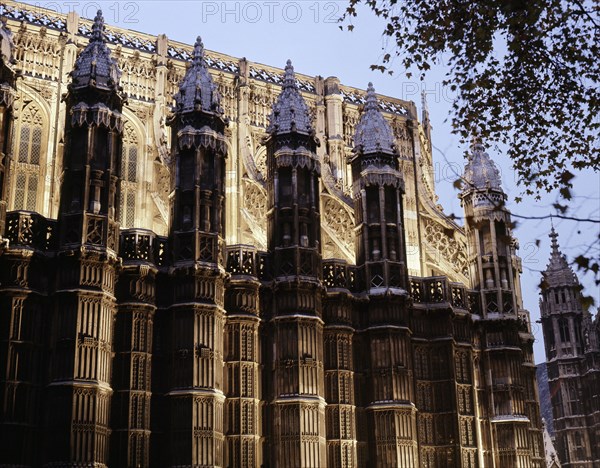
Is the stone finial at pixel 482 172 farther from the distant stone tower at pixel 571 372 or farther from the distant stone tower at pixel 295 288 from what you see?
the distant stone tower at pixel 571 372

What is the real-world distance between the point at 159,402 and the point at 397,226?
8.93 m

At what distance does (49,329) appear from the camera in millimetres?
23953

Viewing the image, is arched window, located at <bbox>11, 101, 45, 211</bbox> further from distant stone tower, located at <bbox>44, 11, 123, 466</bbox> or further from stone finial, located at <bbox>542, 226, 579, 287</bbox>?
stone finial, located at <bbox>542, 226, 579, 287</bbox>

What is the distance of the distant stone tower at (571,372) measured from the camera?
4544cm

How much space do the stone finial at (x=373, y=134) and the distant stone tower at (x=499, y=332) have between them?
2783 millimetres

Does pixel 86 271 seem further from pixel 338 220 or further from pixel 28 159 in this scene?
pixel 338 220

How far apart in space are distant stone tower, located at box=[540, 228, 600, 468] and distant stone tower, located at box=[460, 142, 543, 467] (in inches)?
523

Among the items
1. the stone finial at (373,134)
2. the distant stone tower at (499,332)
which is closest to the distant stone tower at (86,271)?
the stone finial at (373,134)

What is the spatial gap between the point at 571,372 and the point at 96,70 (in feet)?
95.0

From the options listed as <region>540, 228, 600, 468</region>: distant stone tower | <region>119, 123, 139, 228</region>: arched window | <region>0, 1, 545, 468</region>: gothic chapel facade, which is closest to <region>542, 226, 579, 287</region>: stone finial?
<region>540, 228, 600, 468</region>: distant stone tower

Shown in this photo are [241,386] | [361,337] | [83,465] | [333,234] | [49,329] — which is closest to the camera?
[83,465]

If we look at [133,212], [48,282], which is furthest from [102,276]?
[133,212]

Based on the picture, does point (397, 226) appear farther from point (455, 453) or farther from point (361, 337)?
point (455, 453)

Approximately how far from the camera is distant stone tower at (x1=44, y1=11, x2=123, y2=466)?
74.5 feet
